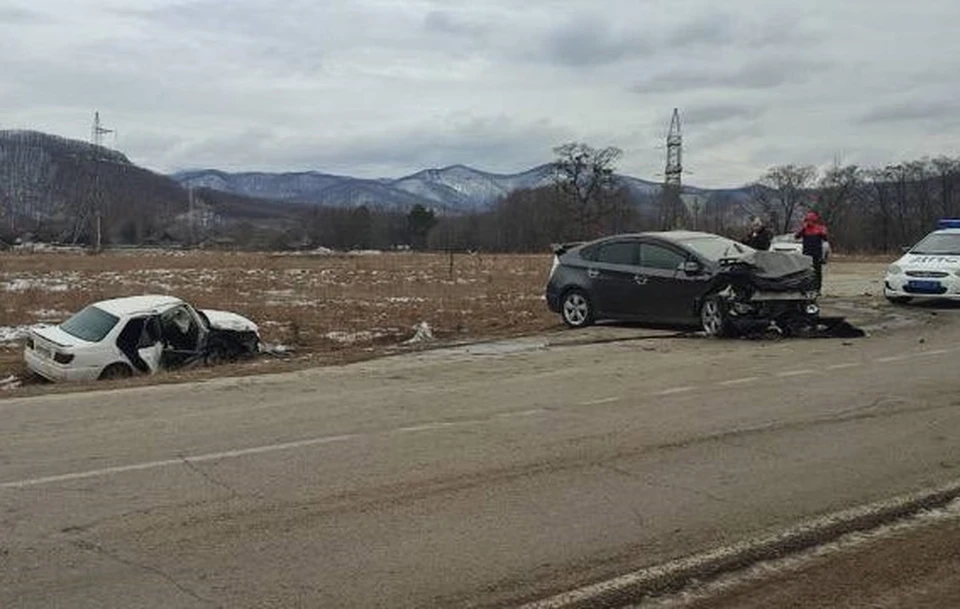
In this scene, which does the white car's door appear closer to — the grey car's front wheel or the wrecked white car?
the wrecked white car

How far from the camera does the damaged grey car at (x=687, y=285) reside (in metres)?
15.1

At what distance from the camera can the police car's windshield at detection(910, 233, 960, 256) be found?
20.3 meters

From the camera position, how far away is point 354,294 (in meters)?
32.5

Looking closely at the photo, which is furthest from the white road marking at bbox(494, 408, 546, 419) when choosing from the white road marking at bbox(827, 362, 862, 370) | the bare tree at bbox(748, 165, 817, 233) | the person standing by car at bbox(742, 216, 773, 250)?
the bare tree at bbox(748, 165, 817, 233)

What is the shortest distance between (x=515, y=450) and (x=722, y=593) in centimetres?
285

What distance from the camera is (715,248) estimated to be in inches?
634

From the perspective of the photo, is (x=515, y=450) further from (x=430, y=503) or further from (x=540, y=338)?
(x=540, y=338)

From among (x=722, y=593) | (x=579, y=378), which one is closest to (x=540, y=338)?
(x=579, y=378)

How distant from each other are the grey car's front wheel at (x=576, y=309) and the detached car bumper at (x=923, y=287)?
7024 mm

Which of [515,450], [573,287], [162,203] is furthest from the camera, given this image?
[162,203]

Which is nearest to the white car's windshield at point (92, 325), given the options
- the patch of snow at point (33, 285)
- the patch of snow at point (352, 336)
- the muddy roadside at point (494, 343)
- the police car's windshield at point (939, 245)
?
the muddy roadside at point (494, 343)

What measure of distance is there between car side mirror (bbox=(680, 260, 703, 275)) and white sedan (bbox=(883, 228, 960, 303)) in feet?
21.5

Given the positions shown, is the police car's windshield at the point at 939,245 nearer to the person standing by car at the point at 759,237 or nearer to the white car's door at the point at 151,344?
the person standing by car at the point at 759,237

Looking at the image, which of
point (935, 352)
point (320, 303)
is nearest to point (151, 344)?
point (935, 352)
